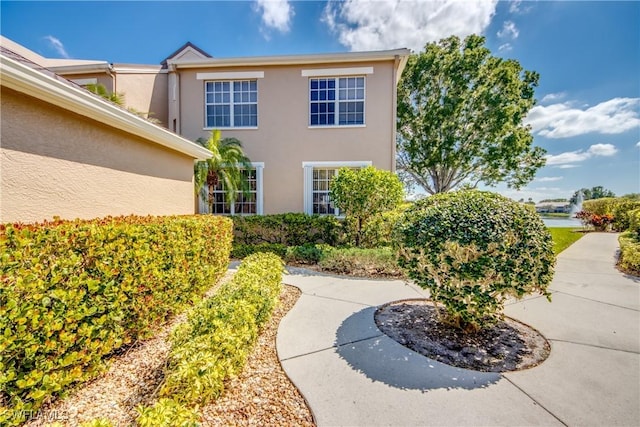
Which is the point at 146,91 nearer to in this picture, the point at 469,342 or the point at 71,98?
the point at 71,98

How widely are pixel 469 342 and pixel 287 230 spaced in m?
6.41

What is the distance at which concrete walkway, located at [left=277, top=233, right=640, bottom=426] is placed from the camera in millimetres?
2281

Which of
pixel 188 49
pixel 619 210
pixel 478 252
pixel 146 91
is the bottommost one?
pixel 478 252

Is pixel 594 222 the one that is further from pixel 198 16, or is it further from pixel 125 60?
pixel 125 60

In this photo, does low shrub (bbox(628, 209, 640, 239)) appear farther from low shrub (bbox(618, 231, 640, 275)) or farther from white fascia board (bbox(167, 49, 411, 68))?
white fascia board (bbox(167, 49, 411, 68))

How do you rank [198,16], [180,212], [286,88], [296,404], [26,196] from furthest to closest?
1. [286,88]
2. [198,16]
3. [180,212]
4. [26,196]
5. [296,404]

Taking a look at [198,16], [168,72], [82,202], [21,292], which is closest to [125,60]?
[168,72]

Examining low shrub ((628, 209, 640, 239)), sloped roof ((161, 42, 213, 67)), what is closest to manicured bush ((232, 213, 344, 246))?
sloped roof ((161, 42, 213, 67))

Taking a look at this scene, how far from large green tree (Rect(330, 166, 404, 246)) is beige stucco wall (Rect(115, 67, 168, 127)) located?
332 inches

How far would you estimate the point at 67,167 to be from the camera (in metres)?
3.47

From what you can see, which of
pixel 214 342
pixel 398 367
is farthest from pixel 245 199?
pixel 398 367

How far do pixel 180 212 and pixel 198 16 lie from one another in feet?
20.9

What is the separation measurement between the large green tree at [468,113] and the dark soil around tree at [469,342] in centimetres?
1401

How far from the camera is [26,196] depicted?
3010 millimetres
